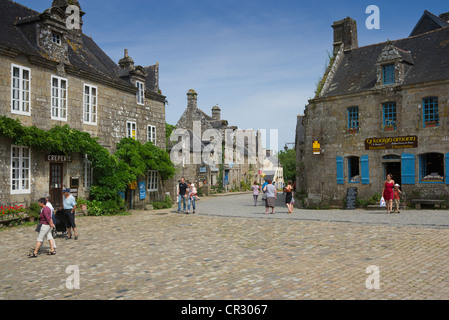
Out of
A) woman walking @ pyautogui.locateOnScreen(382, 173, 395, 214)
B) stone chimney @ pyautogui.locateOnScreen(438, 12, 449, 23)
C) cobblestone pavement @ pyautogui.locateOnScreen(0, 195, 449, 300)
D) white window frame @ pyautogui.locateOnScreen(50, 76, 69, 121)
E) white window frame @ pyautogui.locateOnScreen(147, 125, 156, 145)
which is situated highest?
stone chimney @ pyautogui.locateOnScreen(438, 12, 449, 23)

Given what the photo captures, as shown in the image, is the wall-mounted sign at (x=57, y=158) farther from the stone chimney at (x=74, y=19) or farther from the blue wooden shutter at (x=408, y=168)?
the blue wooden shutter at (x=408, y=168)

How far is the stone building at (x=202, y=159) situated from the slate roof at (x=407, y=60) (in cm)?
1910

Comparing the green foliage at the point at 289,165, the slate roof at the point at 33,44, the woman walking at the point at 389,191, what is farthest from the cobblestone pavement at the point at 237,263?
the green foliage at the point at 289,165

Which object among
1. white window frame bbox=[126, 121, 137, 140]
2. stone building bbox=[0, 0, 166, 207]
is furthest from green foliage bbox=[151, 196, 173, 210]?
white window frame bbox=[126, 121, 137, 140]

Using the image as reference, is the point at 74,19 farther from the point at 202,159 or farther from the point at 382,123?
the point at 202,159

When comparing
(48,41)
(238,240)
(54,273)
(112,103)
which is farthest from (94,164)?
(54,273)

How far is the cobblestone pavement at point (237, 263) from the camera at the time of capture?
5.91 metres

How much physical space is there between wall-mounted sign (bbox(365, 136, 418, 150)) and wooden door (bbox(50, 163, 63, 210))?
48.8 feet

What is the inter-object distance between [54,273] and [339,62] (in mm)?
20732

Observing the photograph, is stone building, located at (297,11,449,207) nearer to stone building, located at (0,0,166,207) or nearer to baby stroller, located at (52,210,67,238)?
stone building, located at (0,0,166,207)

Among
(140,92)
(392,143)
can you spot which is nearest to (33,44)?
(140,92)

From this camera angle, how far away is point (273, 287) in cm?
608

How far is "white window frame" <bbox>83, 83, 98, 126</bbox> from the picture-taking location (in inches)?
699

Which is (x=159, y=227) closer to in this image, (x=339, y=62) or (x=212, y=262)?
(x=212, y=262)
